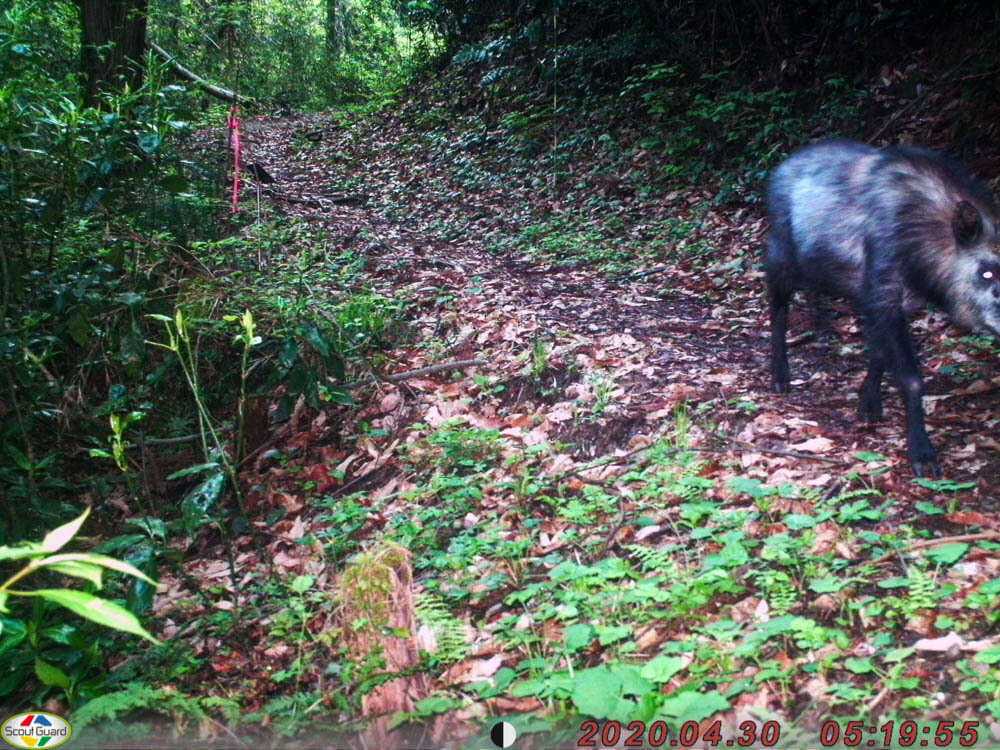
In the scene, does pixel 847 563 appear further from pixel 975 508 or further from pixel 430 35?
pixel 430 35

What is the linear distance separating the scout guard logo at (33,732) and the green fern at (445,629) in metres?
1.32

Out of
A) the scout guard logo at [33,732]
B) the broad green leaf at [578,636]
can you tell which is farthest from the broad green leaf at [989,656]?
the scout guard logo at [33,732]

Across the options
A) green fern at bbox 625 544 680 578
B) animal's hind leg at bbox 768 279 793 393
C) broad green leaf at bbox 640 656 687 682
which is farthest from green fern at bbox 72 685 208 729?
animal's hind leg at bbox 768 279 793 393

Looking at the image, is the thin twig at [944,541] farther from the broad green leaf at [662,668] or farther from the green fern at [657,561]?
the broad green leaf at [662,668]

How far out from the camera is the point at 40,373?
4.73 metres

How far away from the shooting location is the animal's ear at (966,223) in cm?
409

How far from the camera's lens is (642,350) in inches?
230

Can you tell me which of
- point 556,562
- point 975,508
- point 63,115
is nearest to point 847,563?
point 975,508

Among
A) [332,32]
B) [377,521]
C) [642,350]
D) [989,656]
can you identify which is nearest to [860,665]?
[989,656]

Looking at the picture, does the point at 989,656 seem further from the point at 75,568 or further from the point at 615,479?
the point at 75,568

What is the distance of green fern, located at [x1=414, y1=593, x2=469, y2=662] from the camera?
10.6 feet

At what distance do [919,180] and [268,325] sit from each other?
13.0 ft

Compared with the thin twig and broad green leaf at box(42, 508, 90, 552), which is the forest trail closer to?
the thin twig

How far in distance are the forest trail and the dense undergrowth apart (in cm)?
6
